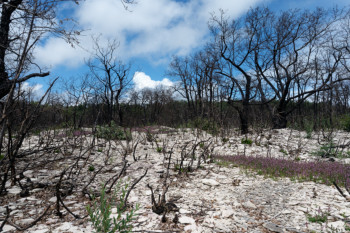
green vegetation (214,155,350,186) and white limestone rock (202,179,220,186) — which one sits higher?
green vegetation (214,155,350,186)

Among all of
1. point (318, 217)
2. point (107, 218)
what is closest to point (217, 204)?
point (318, 217)

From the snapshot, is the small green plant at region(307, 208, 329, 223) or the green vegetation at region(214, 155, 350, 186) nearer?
the small green plant at region(307, 208, 329, 223)

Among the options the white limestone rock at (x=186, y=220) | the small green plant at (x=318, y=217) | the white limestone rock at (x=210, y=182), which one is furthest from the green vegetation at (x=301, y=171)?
the white limestone rock at (x=186, y=220)

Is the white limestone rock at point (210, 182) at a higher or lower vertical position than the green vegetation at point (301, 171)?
lower

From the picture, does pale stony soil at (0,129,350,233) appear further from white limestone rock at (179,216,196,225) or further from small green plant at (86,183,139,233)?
small green plant at (86,183,139,233)

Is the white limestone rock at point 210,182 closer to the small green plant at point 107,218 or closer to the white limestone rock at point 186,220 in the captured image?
the white limestone rock at point 186,220

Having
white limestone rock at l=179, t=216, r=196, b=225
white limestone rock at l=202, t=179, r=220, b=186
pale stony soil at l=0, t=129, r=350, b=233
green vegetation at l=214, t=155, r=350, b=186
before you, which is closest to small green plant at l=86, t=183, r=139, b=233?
pale stony soil at l=0, t=129, r=350, b=233

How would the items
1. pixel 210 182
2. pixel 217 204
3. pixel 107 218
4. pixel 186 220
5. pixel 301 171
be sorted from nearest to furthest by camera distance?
1. pixel 107 218
2. pixel 186 220
3. pixel 217 204
4. pixel 210 182
5. pixel 301 171

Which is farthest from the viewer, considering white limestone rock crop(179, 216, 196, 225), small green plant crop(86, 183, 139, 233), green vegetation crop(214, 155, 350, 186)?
green vegetation crop(214, 155, 350, 186)

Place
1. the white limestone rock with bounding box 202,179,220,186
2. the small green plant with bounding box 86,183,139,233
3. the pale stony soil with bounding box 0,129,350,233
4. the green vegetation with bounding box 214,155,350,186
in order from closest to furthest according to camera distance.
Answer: the small green plant with bounding box 86,183,139,233
the pale stony soil with bounding box 0,129,350,233
the white limestone rock with bounding box 202,179,220,186
the green vegetation with bounding box 214,155,350,186

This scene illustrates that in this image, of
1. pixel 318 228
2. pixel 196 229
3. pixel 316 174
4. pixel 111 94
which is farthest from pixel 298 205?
pixel 111 94

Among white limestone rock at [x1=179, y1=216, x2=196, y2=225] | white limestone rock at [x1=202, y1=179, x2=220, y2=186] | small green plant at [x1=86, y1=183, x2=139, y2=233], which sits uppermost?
small green plant at [x1=86, y1=183, x2=139, y2=233]

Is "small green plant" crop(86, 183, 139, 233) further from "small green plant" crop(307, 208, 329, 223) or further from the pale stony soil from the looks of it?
"small green plant" crop(307, 208, 329, 223)

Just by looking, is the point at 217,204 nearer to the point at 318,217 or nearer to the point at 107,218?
the point at 318,217
